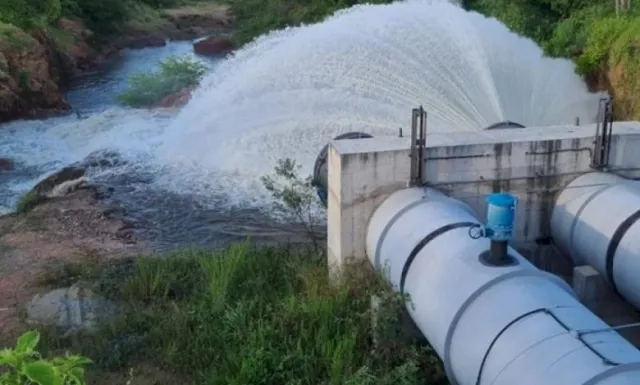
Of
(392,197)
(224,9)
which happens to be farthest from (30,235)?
(224,9)

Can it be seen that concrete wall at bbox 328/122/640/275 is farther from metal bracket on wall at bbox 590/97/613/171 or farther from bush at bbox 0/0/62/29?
bush at bbox 0/0/62/29

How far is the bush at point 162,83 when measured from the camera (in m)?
24.8

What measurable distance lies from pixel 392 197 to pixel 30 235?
613 centimetres

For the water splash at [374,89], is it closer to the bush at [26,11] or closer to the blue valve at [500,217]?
the blue valve at [500,217]

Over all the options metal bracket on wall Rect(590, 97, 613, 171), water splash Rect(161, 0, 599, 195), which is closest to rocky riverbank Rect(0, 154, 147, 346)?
water splash Rect(161, 0, 599, 195)

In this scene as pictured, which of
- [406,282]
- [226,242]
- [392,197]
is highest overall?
[392,197]

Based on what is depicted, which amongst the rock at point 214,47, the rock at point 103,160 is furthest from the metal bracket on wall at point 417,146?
the rock at point 214,47

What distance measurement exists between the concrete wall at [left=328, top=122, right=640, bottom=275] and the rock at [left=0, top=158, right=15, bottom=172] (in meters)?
11.0

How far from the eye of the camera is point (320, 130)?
1412 cm

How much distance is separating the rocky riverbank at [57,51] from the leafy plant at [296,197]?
525 inches

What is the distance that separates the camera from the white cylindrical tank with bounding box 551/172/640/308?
716 cm

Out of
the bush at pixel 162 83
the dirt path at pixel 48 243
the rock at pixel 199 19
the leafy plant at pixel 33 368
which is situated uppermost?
the rock at pixel 199 19

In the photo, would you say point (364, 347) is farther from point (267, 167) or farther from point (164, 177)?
point (164, 177)

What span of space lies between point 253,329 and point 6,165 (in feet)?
39.0
